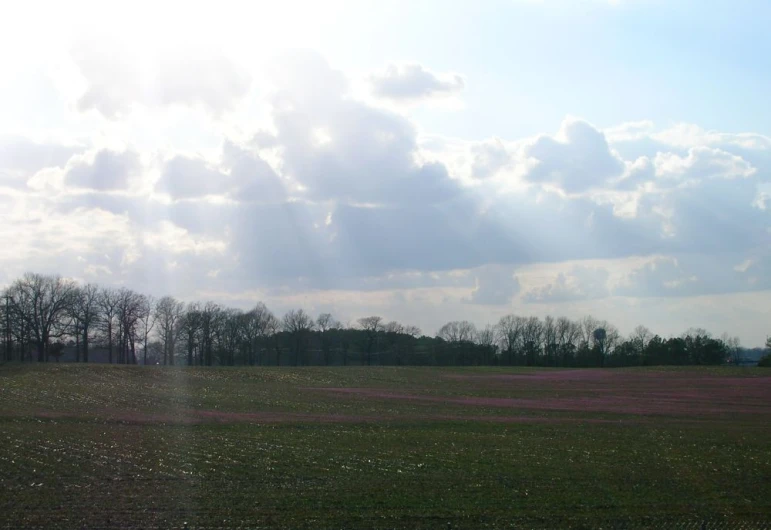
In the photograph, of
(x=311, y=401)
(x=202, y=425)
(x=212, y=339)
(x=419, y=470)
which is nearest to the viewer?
(x=419, y=470)

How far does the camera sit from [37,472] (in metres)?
23.3

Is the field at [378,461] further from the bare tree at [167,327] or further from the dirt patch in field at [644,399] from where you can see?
the bare tree at [167,327]

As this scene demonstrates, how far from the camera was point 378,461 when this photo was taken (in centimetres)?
2683

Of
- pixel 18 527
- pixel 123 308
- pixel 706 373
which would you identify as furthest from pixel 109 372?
pixel 706 373

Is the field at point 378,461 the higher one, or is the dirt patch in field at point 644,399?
the field at point 378,461

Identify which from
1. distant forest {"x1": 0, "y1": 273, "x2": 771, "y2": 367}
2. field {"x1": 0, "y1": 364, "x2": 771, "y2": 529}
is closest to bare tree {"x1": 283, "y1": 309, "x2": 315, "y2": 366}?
distant forest {"x1": 0, "y1": 273, "x2": 771, "y2": 367}

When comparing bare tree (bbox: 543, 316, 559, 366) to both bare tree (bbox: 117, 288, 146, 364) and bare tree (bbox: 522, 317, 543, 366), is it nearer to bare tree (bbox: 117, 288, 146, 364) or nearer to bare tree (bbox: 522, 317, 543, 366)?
bare tree (bbox: 522, 317, 543, 366)

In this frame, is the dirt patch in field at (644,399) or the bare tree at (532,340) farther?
the bare tree at (532,340)

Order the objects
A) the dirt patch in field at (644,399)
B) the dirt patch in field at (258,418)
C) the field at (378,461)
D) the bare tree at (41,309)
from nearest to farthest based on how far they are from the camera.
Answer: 1. the field at (378,461)
2. the dirt patch in field at (258,418)
3. the dirt patch in field at (644,399)
4. the bare tree at (41,309)

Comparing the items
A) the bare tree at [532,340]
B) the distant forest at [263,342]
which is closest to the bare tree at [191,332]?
the distant forest at [263,342]

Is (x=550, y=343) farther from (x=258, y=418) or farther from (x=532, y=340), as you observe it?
(x=258, y=418)

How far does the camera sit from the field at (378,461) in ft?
61.7

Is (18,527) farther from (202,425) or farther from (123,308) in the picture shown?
(123,308)

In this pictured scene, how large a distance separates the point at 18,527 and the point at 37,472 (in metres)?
6.87
